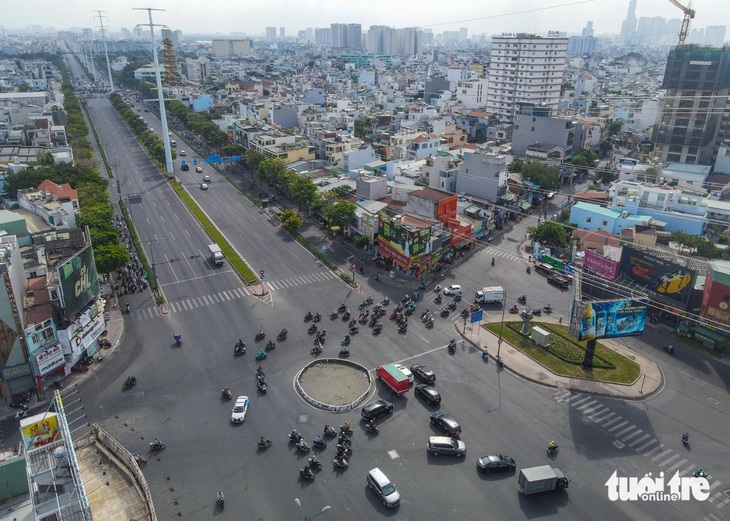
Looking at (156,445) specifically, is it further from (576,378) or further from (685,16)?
(685,16)

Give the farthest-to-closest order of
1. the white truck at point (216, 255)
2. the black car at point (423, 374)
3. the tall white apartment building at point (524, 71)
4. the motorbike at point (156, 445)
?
the tall white apartment building at point (524, 71), the white truck at point (216, 255), the black car at point (423, 374), the motorbike at point (156, 445)

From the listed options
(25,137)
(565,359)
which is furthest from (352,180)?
(25,137)

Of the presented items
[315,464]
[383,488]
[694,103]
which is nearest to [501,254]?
[315,464]

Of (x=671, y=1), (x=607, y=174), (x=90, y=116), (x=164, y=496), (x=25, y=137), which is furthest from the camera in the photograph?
(x=90, y=116)

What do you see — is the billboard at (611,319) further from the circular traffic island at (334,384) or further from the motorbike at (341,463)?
the motorbike at (341,463)

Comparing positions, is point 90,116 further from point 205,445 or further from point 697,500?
point 697,500

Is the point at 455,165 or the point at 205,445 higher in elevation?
the point at 455,165

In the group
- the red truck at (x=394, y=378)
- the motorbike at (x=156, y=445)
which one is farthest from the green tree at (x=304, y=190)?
the motorbike at (x=156, y=445)
